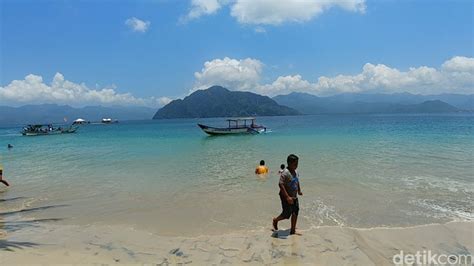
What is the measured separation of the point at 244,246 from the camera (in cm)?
712

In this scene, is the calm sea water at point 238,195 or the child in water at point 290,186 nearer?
the child in water at point 290,186

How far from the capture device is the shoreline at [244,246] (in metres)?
6.50

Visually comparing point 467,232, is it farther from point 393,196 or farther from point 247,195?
point 247,195

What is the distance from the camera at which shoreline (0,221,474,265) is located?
650 centimetres

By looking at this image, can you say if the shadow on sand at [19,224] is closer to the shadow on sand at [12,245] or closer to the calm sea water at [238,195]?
the calm sea water at [238,195]

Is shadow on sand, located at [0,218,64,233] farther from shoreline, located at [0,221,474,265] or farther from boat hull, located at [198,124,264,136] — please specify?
boat hull, located at [198,124,264,136]

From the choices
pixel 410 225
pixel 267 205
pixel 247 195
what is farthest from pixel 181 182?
pixel 410 225

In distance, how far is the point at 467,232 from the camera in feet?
25.1

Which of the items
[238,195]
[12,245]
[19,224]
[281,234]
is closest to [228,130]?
[238,195]

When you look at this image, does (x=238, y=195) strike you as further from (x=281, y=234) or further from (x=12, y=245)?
(x=12, y=245)

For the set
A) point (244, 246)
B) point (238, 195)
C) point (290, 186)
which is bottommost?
point (238, 195)

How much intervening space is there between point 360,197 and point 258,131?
144 ft

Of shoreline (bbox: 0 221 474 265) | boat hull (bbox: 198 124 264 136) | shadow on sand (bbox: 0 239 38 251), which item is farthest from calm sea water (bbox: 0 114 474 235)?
boat hull (bbox: 198 124 264 136)

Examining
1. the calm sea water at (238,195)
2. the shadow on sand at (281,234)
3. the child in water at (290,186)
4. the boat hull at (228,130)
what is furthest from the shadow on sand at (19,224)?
the boat hull at (228,130)
